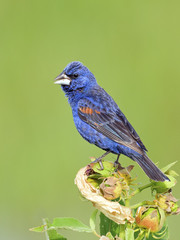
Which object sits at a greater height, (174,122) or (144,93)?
(144,93)

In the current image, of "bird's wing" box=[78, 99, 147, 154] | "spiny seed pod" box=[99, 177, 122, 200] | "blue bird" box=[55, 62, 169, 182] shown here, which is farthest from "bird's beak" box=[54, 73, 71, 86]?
"spiny seed pod" box=[99, 177, 122, 200]

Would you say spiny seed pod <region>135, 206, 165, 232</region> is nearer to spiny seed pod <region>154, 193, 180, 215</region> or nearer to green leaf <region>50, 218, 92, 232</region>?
spiny seed pod <region>154, 193, 180, 215</region>

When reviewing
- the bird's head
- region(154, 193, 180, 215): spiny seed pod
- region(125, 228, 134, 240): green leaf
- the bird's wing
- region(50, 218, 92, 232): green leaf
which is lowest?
region(125, 228, 134, 240): green leaf

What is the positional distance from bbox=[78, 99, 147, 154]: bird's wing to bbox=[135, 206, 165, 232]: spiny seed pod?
2.71 ft

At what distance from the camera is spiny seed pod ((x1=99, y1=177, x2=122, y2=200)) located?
1700 millimetres

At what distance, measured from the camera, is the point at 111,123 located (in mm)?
2725

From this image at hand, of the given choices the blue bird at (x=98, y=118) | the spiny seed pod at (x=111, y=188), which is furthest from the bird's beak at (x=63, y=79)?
the spiny seed pod at (x=111, y=188)

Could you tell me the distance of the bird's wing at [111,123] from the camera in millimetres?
2564

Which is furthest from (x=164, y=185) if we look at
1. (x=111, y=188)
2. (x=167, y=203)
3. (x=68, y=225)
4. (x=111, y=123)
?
(x=111, y=123)

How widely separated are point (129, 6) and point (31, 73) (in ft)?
4.64

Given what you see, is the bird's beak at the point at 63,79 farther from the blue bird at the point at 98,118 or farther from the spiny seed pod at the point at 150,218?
the spiny seed pod at the point at 150,218

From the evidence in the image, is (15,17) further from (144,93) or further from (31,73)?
(144,93)

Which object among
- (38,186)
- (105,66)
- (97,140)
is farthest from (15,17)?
(97,140)

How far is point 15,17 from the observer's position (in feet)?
19.2
